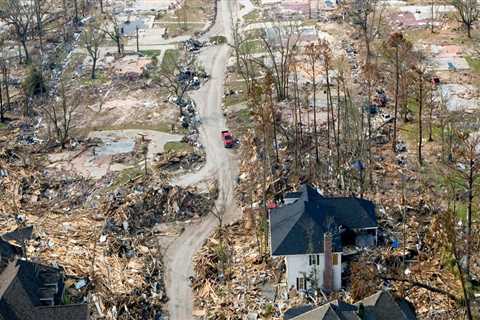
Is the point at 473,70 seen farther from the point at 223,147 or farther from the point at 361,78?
the point at 223,147

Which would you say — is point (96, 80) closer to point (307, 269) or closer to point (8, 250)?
point (8, 250)

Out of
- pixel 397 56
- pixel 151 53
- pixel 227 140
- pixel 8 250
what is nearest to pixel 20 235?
pixel 8 250

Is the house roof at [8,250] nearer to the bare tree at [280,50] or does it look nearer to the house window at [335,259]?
the house window at [335,259]

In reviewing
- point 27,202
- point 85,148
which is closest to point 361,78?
point 85,148

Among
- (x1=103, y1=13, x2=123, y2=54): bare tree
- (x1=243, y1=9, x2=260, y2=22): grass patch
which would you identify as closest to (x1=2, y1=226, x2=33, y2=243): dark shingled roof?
(x1=103, y1=13, x2=123, y2=54): bare tree

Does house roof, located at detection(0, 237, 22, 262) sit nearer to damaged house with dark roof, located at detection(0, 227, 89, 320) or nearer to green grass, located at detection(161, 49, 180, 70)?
damaged house with dark roof, located at detection(0, 227, 89, 320)

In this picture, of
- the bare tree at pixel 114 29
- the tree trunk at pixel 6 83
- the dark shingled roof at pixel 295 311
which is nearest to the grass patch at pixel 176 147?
the tree trunk at pixel 6 83
